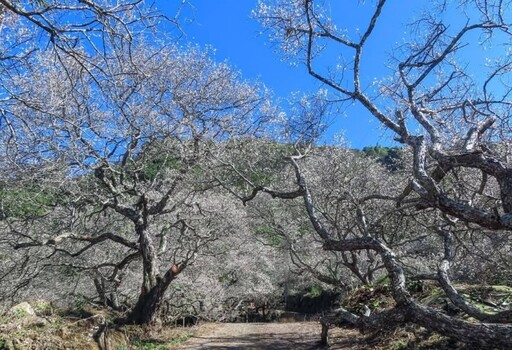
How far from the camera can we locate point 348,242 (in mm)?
6094

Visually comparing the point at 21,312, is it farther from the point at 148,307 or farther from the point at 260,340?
the point at 260,340

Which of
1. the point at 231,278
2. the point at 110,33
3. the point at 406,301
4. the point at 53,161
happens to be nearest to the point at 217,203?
the point at 231,278

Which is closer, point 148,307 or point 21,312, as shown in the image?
point 21,312

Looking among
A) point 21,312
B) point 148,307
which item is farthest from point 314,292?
point 21,312

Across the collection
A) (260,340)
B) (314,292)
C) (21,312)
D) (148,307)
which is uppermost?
(314,292)

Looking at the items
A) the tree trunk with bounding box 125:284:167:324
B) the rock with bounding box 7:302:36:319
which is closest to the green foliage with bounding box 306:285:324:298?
the tree trunk with bounding box 125:284:167:324

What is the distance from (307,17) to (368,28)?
107cm

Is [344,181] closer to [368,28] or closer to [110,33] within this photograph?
[368,28]

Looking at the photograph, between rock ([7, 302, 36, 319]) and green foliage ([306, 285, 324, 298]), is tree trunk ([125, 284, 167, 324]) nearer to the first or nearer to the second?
rock ([7, 302, 36, 319])

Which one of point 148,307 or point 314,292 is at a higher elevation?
point 314,292

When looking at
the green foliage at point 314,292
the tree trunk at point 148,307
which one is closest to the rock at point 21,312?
the tree trunk at point 148,307

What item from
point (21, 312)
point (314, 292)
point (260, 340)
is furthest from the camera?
point (314, 292)

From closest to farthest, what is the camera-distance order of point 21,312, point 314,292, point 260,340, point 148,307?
point 21,312
point 260,340
point 148,307
point 314,292

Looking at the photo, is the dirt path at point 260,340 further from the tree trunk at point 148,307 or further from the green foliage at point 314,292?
the green foliage at point 314,292
